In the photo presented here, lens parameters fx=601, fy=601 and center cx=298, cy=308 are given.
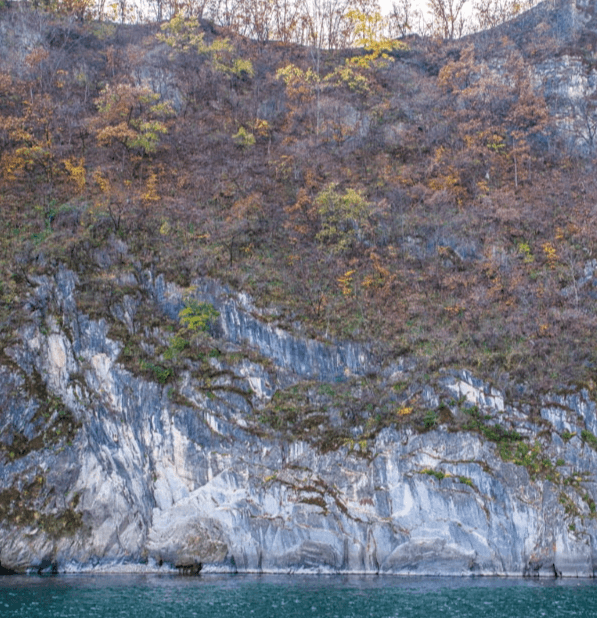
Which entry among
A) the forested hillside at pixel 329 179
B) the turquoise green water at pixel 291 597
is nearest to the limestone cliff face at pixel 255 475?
the turquoise green water at pixel 291 597

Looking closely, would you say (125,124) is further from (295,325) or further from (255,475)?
(255,475)

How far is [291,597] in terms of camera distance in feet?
57.9

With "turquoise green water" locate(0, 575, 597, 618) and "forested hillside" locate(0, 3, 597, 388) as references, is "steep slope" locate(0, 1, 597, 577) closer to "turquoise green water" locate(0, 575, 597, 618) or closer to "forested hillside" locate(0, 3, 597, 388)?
"forested hillside" locate(0, 3, 597, 388)

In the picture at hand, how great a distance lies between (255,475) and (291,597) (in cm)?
572

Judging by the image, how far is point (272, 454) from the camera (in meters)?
23.1

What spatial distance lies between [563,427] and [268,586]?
12.4m

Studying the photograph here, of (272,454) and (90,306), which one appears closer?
(272,454)

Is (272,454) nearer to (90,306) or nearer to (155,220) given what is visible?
(90,306)

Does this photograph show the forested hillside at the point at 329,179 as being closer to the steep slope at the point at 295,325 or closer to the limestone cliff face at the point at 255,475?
the steep slope at the point at 295,325

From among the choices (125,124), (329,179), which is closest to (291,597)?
(329,179)

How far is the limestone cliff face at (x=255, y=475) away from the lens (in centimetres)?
2145

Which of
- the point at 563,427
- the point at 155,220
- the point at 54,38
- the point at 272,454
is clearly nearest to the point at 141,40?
the point at 54,38

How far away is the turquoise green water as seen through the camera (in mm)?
15906

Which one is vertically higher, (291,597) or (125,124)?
(125,124)
